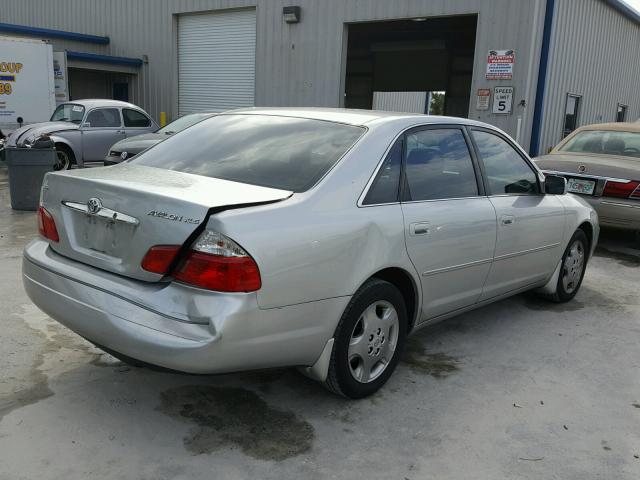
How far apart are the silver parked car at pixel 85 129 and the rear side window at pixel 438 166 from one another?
9845 millimetres

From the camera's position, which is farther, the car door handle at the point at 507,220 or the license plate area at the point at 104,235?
→ the car door handle at the point at 507,220

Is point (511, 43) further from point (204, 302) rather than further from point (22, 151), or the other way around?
point (204, 302)

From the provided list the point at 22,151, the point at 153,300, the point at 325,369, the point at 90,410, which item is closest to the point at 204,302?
the point at 153,300

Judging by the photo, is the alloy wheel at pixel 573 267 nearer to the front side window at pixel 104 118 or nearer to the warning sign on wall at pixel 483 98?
the warning sign on wall at pixel 483 98

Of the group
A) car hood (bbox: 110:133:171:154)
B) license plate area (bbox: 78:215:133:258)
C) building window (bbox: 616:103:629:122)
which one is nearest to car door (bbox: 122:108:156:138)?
car hood (bbox: 110:133:171:154)

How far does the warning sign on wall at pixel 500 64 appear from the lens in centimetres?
1189

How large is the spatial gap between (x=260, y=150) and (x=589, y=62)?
13.5m

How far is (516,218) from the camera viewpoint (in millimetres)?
4301

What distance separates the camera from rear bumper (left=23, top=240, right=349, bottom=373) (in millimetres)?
2609

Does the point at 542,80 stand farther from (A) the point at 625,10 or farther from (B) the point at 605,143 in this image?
(A) the point at 625,10

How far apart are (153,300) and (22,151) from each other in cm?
728

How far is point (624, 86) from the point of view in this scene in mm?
18047

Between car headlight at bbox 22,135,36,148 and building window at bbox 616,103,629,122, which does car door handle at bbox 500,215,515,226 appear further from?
building window at bbox 616,103,629,122

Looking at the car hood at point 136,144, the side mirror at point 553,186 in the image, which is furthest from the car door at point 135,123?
the side mirror at point 553,186
